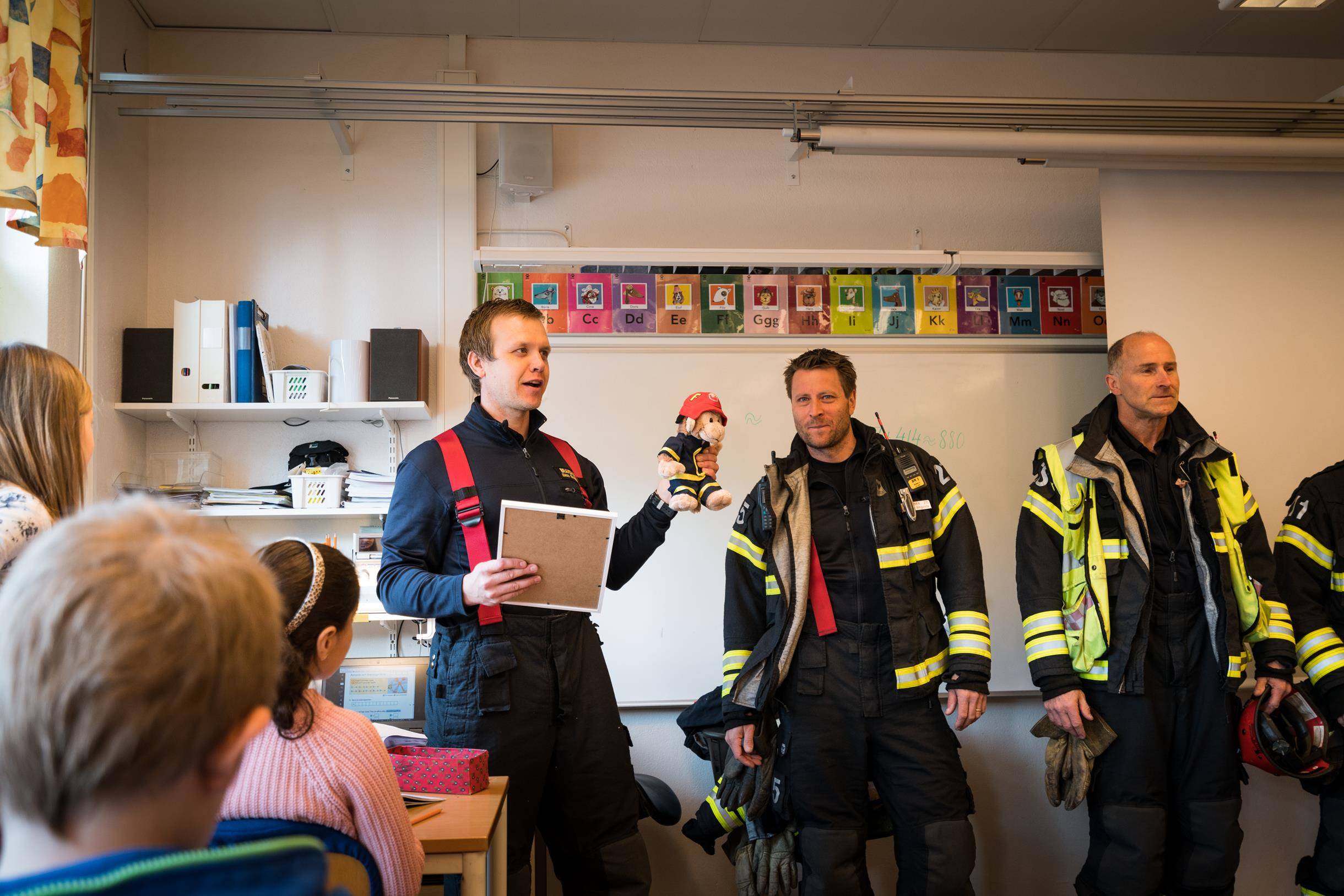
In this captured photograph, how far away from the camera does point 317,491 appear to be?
3.58 meters

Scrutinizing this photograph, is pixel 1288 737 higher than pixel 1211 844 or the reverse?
higher

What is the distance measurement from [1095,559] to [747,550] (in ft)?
3.48

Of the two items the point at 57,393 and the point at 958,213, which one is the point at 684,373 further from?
the point at 57,393

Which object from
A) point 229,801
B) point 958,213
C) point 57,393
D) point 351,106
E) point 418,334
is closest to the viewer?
point 229,801

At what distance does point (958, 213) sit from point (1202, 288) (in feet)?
3.33

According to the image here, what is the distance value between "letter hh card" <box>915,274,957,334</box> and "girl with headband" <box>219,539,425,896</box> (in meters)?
2.95

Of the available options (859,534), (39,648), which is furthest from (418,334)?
(39,648)

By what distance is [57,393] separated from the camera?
1.76m

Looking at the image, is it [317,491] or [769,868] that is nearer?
[769,868]

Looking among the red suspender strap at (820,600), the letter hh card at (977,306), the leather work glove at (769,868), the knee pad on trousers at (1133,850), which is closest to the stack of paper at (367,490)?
the red suspender strap at (820,600)

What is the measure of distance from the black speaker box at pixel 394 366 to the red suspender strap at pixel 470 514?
1.28m

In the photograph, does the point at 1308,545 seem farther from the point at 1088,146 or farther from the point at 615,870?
the point at 615,870

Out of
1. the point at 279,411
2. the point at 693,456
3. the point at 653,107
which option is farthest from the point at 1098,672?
the point at 279,411

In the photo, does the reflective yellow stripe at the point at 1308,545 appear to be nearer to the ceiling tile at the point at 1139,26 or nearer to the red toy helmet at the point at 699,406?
the red toy helmet at the point at 699,406
